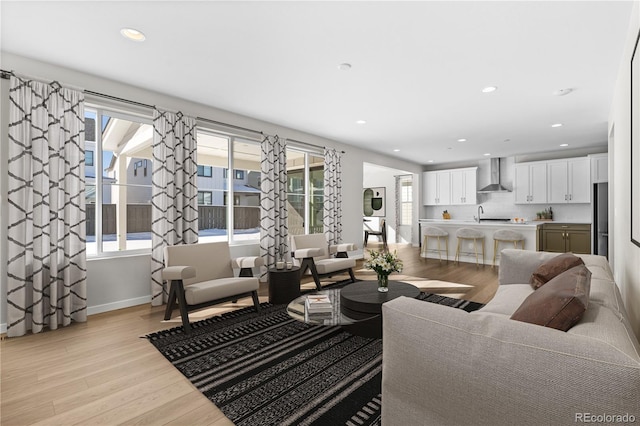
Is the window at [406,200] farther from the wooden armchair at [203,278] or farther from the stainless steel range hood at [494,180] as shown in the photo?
the wooden armchair at [203,278]

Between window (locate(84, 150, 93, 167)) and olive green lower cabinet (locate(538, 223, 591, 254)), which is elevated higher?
window (locate(84, 150, 93, 167))

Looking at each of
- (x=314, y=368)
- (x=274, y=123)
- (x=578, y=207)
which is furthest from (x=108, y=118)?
(x=578, y=207)

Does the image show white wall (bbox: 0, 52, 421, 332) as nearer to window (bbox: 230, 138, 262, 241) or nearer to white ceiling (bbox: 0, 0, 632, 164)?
white ceiling (bbox: 0, 0, 632, 164)

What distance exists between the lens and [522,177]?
811cm

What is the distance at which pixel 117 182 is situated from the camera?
3.78 meters

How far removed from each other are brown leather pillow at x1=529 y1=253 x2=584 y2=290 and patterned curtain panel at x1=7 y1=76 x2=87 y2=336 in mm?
4285

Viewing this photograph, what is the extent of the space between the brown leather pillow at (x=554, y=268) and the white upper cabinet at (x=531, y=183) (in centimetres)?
648

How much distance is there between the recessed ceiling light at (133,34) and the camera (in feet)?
8.44

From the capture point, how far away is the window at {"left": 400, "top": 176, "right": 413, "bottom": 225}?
35.1 ft

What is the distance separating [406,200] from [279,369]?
9.32 m

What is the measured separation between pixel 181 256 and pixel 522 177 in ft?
27.4

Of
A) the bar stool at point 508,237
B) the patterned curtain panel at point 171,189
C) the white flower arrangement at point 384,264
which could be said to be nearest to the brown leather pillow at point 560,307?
the white flower arrangement at point 384,264

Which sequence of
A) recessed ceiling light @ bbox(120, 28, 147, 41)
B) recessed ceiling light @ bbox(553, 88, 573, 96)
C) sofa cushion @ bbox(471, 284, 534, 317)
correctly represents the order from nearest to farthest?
1. sofa cushion @ bbox(471, 284, 534, 317)
2. recessed ceiling light @ bbox(120, 28, 147, 41)
3. recessed ceiling light @ bbox(553, 88, 573, 96)

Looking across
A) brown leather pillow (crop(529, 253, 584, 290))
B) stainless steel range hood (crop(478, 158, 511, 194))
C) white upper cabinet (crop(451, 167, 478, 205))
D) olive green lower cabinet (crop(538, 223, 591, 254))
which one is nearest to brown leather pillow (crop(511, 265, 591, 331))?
brown leather pillow (crop(529, 253, 584, 290))
